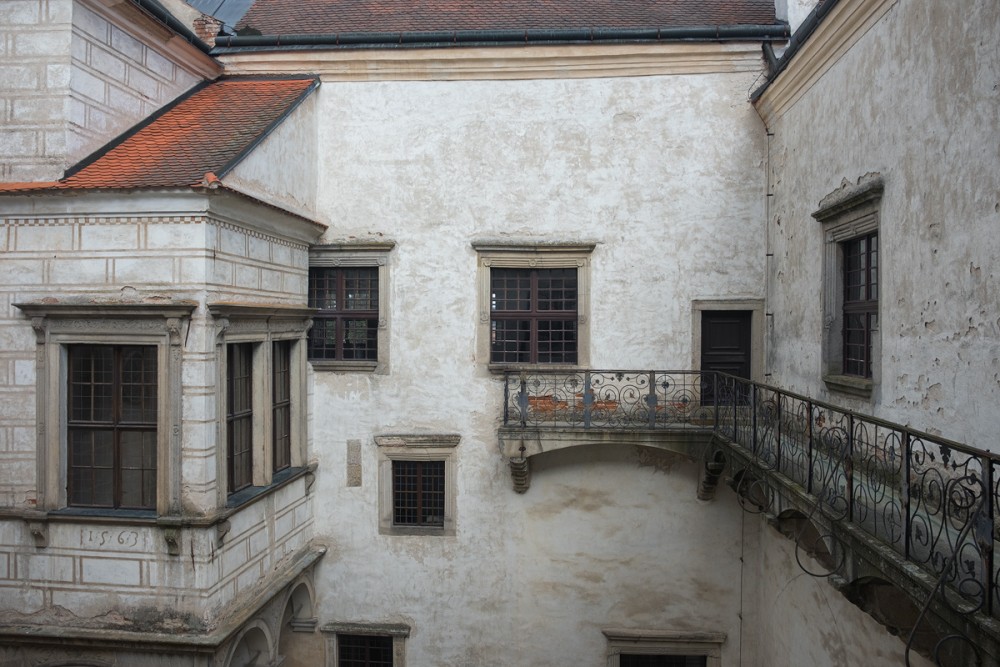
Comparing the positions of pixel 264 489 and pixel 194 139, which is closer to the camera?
pixel 194 139

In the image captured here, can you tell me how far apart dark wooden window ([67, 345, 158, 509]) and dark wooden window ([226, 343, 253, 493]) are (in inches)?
35.4

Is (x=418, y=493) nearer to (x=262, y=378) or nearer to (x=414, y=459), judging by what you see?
(x=414, y=459)

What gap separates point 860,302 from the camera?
7531mm

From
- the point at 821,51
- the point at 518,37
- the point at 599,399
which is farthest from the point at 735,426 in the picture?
the point at 518,37

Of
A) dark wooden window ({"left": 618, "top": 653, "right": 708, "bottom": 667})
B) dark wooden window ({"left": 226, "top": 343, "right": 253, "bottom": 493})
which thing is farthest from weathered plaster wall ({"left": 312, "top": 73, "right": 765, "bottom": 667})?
dark wooden window ({"left": 226, "top": 343, "right": 253, "bottom": 493})

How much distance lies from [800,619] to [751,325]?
4.12 meters

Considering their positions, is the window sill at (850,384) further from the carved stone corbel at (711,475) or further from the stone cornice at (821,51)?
the stone cornice at (821,51)

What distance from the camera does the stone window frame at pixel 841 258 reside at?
22.4 feet

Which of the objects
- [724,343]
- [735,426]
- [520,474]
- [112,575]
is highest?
[724,343]

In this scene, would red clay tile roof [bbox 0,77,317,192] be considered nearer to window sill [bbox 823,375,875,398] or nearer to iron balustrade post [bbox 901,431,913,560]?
iron balustrade post [bbox 901,431,913,560]

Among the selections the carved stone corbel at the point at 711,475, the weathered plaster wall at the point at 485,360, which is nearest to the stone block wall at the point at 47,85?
the weathered plaster wall at the point at 485,360

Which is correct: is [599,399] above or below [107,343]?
below

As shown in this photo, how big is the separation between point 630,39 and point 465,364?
5422 millimetres

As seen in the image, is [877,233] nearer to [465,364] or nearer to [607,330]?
[607,330]
